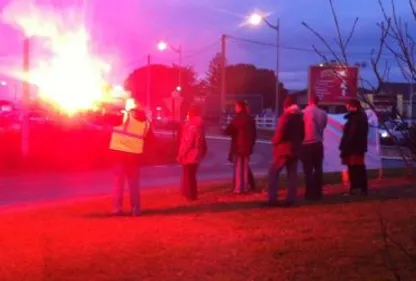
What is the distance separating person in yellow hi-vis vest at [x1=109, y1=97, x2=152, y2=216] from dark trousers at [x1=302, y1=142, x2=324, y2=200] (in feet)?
8.62

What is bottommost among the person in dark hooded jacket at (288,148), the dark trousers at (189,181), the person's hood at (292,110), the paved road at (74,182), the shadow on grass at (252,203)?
the paved road at (74,182)

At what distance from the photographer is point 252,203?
11469 mm

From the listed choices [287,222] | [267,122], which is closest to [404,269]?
[287,222]

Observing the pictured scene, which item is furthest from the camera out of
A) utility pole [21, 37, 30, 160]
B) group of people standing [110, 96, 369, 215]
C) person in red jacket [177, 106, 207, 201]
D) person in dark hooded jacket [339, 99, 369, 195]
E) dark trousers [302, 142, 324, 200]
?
utility pole [21, 37, 30, 160]

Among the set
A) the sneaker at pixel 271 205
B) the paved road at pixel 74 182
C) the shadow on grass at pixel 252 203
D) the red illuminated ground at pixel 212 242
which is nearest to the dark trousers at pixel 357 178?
the shadow on grass at pixel 252 203

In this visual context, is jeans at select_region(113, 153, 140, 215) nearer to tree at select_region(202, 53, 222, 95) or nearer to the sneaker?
the sneaker

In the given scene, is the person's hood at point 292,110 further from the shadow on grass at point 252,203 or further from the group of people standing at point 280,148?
the shadow on grass at point 252,203

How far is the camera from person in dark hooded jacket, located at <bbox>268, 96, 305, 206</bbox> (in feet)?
35.9

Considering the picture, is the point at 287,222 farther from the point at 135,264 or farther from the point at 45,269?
the point at 45,269

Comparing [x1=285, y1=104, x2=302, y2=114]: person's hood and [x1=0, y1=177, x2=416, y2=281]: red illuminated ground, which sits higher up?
[x1=285, y1=104, x2=302, y2=114]: person's hood

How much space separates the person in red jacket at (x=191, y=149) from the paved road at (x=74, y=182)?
110 inches

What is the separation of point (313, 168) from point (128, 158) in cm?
307

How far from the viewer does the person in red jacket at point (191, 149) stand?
12.1 meters

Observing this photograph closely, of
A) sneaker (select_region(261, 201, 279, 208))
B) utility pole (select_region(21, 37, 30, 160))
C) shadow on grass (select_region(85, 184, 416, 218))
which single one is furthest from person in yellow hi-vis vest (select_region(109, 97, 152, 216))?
utility pole (select_region(21, 37, 30, 160))
